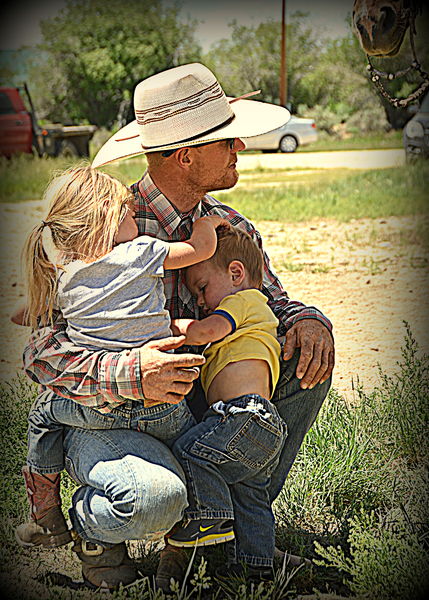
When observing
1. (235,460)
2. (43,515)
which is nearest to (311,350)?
(235,460)

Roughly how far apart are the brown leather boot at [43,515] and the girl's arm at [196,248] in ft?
2.25

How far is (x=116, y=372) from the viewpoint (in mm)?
1977

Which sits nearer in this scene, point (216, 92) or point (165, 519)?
point (165, 519)

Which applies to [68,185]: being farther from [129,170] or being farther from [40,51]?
[40,51]

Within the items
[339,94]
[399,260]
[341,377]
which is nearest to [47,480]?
[341,377]

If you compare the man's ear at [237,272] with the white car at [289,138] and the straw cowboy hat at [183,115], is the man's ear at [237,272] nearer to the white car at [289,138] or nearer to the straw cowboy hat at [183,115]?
the straw cowboy hat at [183,115]

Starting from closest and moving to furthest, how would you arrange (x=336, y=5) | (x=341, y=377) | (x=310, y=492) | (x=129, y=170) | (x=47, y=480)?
(x=47, y=480)
(x=336, y=5)
(x=310, y=492)
(x=341, y=377)
(x=129, y=170)

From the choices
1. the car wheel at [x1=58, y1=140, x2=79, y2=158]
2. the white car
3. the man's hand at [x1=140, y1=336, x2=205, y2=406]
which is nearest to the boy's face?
the man's hand at [x1=140, y1=336, x2=205, y2=406]

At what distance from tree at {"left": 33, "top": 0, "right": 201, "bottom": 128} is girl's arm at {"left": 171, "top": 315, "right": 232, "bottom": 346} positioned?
3229 cm

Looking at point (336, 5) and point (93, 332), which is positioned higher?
point (336, 5)

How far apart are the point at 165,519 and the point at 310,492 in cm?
88

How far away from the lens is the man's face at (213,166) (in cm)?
236

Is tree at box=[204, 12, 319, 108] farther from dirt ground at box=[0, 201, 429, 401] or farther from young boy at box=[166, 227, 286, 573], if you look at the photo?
young boy at box=[166, 227, 286, 573]

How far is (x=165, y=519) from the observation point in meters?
2.02
